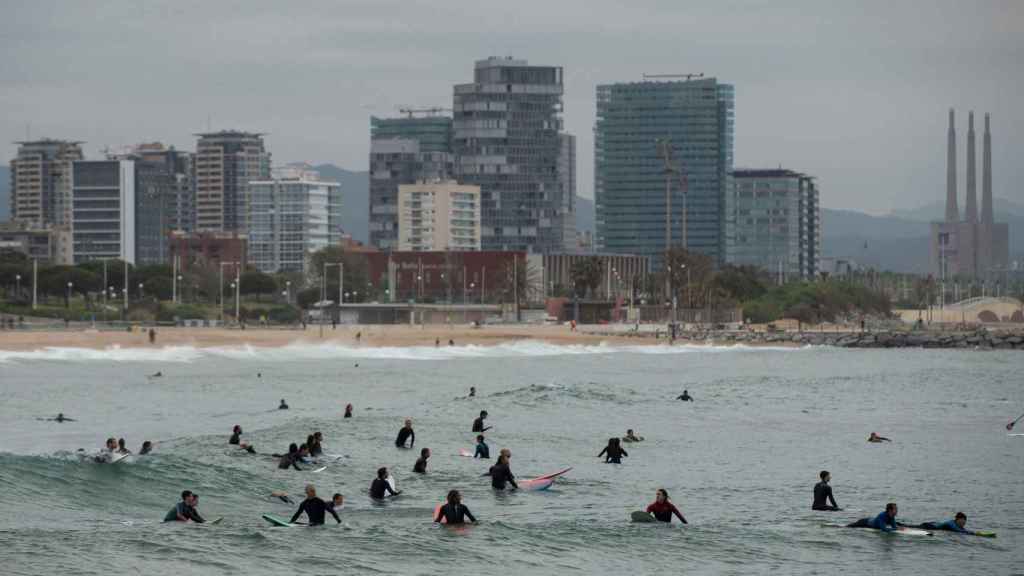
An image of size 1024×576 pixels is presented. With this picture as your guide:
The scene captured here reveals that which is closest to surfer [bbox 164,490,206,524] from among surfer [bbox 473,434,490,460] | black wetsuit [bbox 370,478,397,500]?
black wetsuit [bbox 370,478,397,500]

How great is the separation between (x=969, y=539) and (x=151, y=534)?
18362 mm

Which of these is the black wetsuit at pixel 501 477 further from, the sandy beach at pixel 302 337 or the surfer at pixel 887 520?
the sandy beach at pixel 302 337

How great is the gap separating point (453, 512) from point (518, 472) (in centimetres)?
1059

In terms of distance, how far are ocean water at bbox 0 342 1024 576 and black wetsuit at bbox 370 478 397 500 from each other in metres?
0.61

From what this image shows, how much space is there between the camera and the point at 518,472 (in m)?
46.1

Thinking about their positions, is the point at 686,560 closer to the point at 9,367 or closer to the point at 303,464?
the point at 303,464

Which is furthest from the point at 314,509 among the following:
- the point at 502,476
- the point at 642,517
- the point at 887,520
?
the point at 887,520

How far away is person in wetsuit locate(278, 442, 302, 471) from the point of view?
148 feet

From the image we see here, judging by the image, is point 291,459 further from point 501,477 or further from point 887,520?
point 887,520

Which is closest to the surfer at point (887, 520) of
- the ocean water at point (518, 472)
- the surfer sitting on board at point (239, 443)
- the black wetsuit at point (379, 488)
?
the ocean water at point (518, 472)

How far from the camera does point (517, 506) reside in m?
39.8

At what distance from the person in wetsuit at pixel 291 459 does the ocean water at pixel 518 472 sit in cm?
76

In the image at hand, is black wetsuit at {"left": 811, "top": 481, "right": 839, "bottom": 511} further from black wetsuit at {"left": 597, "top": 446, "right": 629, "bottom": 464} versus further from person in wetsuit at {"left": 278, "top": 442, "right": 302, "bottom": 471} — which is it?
person in wetsuit at {"left": 278, "top": 442, "right": 302, "bottom": 471}

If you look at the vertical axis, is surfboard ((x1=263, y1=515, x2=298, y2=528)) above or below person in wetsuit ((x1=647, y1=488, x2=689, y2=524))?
below
